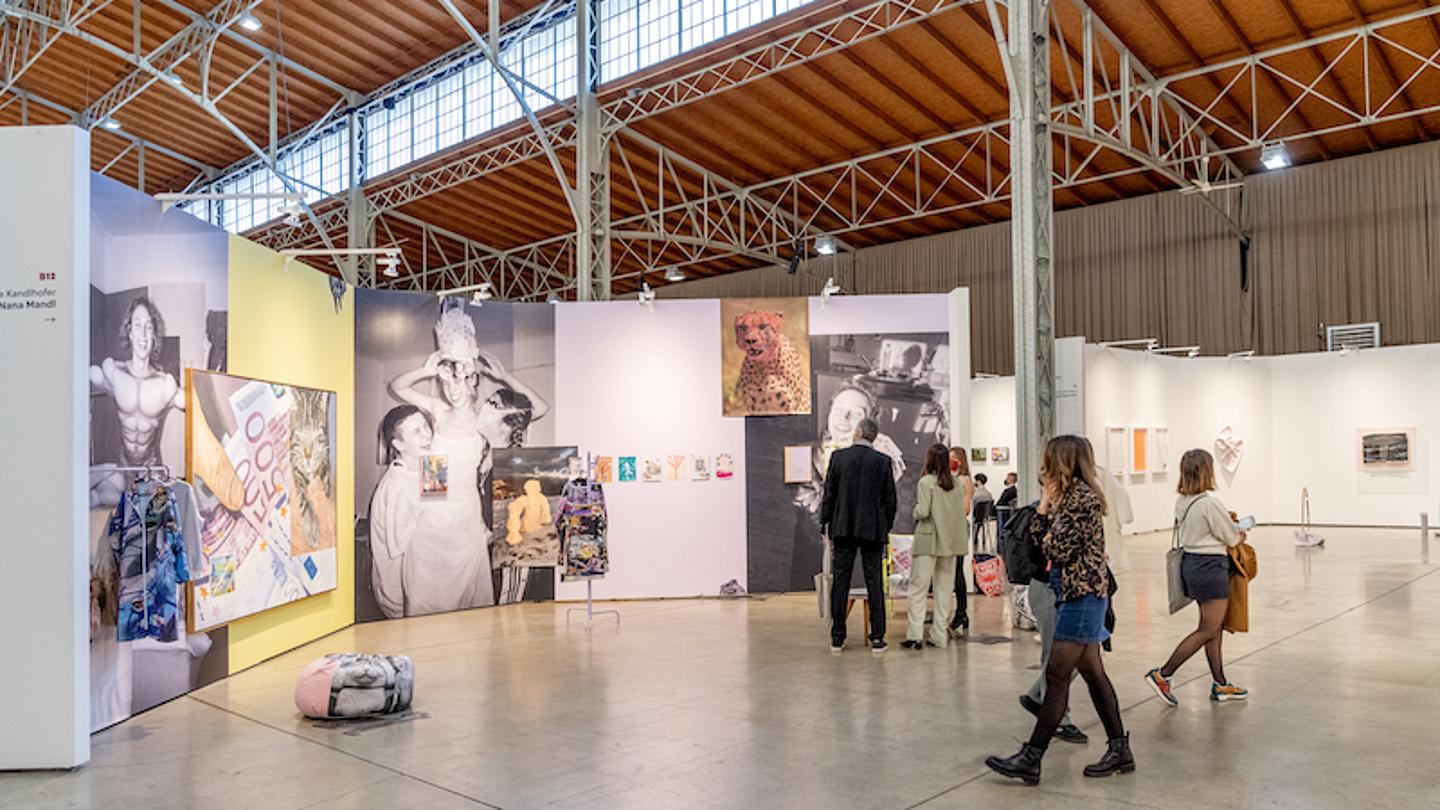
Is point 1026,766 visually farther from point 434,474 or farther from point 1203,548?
point 434,474

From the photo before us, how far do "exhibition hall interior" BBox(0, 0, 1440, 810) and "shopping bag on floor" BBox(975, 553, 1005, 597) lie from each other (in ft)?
0.23

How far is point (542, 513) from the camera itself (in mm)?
10406

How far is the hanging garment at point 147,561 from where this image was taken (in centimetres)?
586

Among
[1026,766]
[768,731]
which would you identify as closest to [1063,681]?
[1026,766]

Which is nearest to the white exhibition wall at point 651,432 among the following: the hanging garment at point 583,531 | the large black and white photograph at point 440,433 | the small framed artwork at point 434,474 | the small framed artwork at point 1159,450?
the large black and white photograph at point 440,433

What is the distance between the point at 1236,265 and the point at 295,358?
19.6 meters

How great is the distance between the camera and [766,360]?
10.9 m

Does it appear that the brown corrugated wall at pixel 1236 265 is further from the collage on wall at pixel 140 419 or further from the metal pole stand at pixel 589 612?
the collage on wall at pixel 140 419

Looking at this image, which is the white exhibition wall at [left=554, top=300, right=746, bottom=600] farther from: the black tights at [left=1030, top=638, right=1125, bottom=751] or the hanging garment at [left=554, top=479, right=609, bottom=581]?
the black tights at [left=1030, top=638, right=1125, bottom=751]

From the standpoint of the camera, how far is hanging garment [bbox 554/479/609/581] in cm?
895

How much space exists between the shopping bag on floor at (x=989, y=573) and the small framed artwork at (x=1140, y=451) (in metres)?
9.79

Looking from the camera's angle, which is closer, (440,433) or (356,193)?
(440,433)

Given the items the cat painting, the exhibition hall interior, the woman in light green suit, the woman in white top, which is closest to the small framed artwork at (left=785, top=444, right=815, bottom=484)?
the exhibition hall interior

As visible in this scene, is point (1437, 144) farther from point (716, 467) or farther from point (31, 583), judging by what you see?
point (31, 583)
